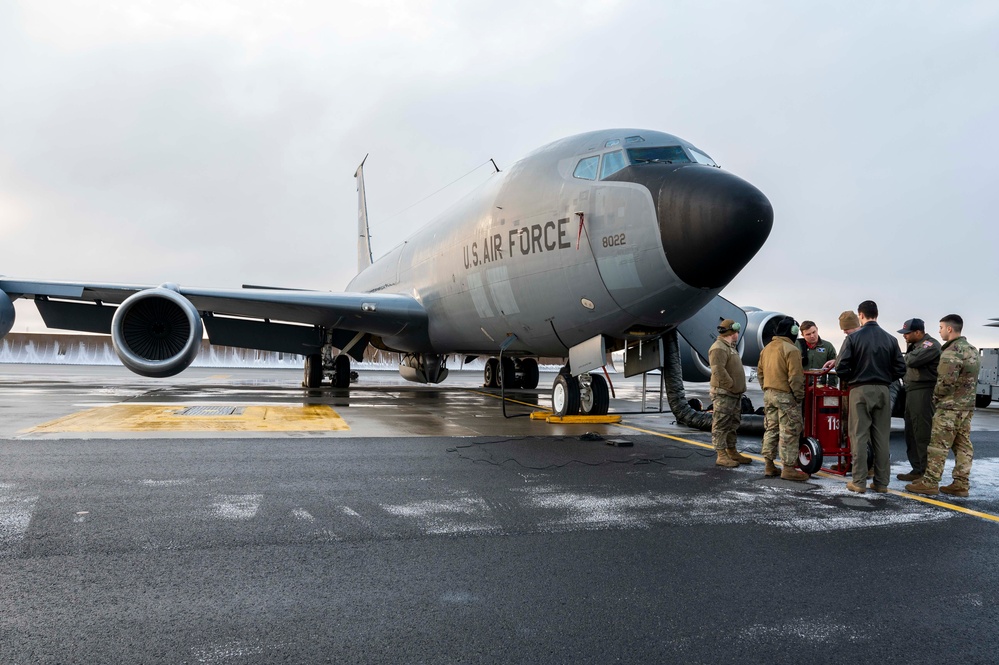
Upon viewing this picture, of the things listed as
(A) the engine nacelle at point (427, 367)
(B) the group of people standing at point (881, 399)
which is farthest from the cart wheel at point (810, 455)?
(A) the engine nacelle at point (427, 367)

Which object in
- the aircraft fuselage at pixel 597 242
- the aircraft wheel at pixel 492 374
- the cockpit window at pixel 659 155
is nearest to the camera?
the aircraft fuselage at pixel 597 242

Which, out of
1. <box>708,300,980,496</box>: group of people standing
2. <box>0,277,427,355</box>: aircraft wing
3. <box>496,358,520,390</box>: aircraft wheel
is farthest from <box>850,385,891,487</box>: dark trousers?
<box>496,358,520,390</box>: aircraft wheel

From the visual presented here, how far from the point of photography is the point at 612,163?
8.36 meters

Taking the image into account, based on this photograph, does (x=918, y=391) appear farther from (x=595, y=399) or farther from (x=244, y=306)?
(x=244, y=306)

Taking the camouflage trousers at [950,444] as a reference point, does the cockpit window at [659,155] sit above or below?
above

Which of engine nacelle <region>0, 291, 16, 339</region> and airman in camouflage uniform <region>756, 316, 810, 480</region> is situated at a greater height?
engine nacelle <region>0, 291, 16, 339</region>

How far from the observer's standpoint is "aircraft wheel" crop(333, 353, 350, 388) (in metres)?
17.6

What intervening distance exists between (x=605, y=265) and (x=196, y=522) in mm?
5666

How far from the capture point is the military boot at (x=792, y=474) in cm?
568

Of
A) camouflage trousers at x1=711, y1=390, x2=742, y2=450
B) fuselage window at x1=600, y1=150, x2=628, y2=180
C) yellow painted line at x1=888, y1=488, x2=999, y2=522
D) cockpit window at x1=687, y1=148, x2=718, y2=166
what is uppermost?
cockpit window at x1=687, y1=148, x2=718, y2=166

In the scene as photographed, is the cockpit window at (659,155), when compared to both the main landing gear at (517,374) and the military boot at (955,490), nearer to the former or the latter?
the military boot at (955,490)

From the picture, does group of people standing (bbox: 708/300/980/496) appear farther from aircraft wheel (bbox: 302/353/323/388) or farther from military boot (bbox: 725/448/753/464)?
aircraft wheel (bbox: 302/353/323/388)

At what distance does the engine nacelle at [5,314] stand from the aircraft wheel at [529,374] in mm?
12665

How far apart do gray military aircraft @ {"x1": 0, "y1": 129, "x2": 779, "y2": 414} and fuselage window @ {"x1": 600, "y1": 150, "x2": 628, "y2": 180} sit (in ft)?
0.06
